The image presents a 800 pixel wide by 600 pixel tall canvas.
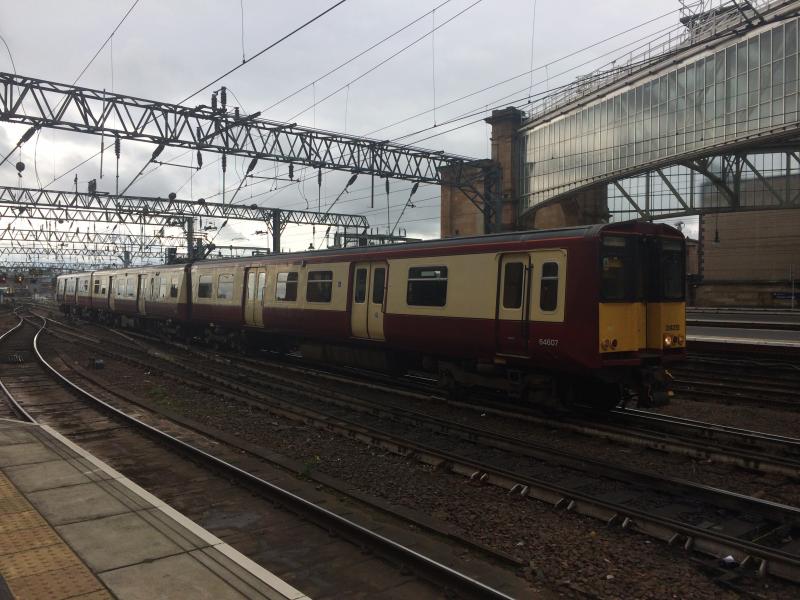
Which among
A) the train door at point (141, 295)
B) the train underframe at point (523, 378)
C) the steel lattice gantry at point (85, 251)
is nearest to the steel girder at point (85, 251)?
the steel lattice gantry at point (85, 251)

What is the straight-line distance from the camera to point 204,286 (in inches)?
832

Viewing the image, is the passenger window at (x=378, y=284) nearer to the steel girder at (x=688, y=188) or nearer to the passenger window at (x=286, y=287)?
the passenger window at (x=286, y=287)

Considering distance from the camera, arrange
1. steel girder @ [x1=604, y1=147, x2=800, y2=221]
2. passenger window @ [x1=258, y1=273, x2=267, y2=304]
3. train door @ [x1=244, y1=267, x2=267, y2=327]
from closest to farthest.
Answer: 1. passenger window @ [x1=258, y1=273, x2=267, y2=304]
2. train door @ [x1=244, y1=267, x2=267, y2=327]
3. steel girder @ [x1=604, y1=147, x2=800, y2=221]

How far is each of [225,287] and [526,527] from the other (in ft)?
51.6

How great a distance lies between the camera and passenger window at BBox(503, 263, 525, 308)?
33.8 feet

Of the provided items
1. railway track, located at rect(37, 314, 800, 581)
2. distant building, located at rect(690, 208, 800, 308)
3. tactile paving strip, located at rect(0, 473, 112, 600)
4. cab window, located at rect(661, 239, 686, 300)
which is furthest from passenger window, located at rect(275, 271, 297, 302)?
distant building, located at rect(690, 208, 800, 308)

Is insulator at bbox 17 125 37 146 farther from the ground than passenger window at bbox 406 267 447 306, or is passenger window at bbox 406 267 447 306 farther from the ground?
insulator at bbox 17 125 37 146

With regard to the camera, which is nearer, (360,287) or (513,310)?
(513,310)

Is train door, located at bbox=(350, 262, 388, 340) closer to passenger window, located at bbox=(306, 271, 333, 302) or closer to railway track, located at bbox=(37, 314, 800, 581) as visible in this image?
passenger window, located at bbox=(306, 271, 333, 302)

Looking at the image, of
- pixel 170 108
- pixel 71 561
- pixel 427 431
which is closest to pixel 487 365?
pixel 427 431

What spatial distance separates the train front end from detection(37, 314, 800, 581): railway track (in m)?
→ 2.20

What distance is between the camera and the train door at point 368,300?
1338 centimetres

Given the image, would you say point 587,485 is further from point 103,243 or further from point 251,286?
point 103,243

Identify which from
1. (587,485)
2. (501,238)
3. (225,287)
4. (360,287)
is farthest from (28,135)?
(587,485)
